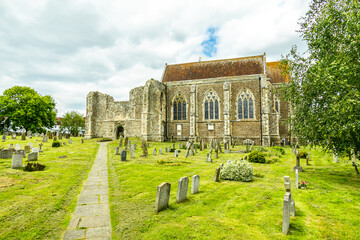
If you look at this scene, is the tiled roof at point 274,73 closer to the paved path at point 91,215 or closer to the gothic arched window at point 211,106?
the gothic arched window at point 211,106

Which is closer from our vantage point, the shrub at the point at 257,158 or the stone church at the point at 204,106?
the shrub at the point at 257,158

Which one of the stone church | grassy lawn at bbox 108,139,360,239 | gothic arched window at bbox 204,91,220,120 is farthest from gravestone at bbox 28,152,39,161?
gothic arched window at bbox 204,91,220,120

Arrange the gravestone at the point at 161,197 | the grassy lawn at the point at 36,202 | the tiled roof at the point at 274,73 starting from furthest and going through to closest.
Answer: the tiled roof at the point at 274,73 → the gravestone at the point at 161,197 → the grassy lawn at the point at 36,202

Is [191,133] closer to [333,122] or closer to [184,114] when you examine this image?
[184,114]

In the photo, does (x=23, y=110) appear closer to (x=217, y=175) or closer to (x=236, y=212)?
(x=217, y=175)

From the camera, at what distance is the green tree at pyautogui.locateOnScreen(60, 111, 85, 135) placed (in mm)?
49391

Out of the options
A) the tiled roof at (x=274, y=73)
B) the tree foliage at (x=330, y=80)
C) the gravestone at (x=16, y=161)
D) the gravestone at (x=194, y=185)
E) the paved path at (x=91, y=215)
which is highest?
the tiled roof at (x=274, y=73)

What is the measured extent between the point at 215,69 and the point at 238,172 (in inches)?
984

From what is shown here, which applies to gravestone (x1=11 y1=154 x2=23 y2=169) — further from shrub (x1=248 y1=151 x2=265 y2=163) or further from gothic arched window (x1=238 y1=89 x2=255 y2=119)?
gothic arched window (x1=238 y1=89 x2=255 y2=119)

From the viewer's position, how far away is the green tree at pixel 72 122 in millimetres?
49391

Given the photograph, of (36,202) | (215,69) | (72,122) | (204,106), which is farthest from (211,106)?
(72,122)

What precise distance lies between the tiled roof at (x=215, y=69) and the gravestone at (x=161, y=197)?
87.5 feet

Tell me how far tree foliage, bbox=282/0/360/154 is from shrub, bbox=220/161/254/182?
317 cm

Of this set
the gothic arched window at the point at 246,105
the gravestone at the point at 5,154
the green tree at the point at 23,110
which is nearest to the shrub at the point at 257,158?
the gothic arched window at the point at 246,105
